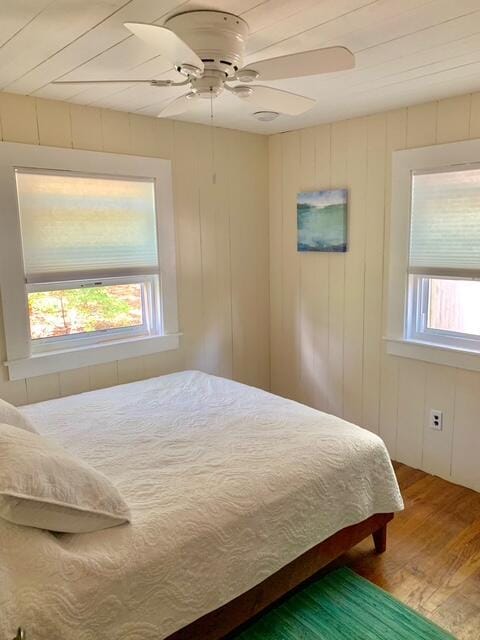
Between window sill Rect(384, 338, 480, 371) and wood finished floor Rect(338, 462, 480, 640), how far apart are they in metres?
0.76

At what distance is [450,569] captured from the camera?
2182mm

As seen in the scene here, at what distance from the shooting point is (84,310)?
115 inches

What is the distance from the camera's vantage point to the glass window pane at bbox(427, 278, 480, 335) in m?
2.75

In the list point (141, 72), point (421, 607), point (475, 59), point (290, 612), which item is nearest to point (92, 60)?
point (141, 72)

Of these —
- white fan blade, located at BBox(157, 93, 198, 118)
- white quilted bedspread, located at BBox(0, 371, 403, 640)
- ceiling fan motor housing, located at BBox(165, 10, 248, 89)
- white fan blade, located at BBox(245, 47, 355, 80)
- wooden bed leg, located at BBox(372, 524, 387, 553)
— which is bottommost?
wooden bed leg, located at BBox(372, 524, 387, 553)

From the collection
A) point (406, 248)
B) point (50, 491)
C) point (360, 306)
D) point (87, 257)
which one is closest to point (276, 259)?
point (360, 306)

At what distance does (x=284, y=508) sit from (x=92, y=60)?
1.95m

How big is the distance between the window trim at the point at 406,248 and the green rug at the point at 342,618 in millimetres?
1373

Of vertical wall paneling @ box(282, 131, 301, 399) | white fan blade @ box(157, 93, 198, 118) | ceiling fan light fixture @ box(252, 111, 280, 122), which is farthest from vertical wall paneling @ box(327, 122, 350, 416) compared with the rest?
white fan blade @ box(157, 93, 198, 118)

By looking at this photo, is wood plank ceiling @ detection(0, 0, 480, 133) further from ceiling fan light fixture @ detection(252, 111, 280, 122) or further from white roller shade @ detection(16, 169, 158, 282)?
white roller shade @ detection(16, 169, 158, 282)

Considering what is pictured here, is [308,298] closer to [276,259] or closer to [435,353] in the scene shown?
[276,259]

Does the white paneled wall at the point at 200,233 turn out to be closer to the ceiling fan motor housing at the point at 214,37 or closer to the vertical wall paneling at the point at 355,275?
the vertical wall paneling at the point at 355,275

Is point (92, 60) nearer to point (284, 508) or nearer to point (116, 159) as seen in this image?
point (116, 159)

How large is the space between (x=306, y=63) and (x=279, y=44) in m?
0.35
